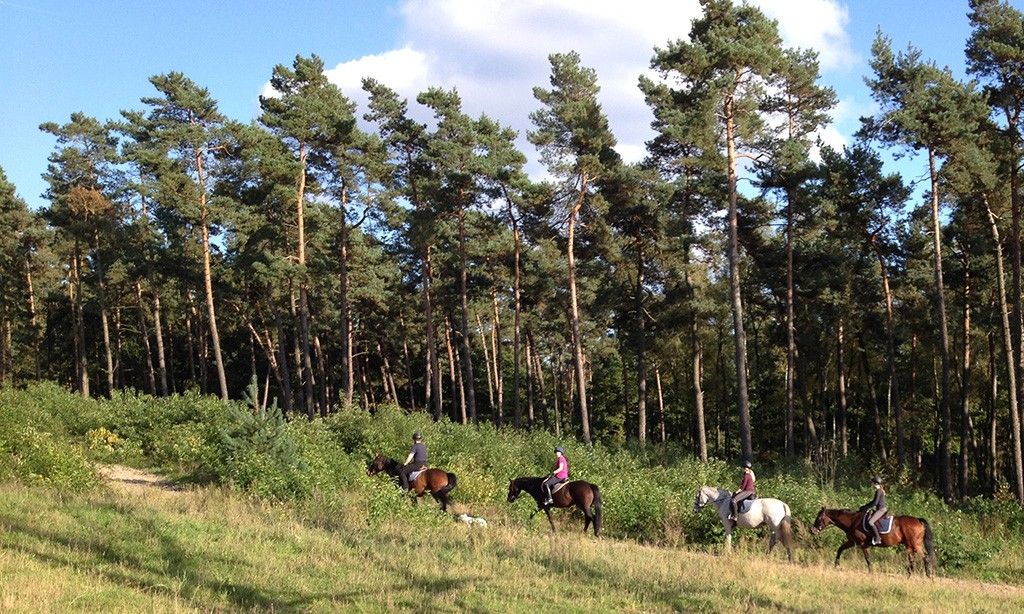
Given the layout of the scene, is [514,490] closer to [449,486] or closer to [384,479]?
[449,486]

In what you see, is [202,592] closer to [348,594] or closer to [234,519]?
[348,594]

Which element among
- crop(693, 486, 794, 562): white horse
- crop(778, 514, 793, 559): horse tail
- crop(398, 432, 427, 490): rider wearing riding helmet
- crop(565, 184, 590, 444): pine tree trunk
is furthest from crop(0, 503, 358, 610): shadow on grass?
crop(565, 184, 590, 444): pine tree trunk

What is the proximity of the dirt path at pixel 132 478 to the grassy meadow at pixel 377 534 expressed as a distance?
0.44m

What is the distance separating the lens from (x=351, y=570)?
1129 centimetres

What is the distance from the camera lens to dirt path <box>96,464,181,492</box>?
18995mm

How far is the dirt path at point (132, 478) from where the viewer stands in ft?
62.3

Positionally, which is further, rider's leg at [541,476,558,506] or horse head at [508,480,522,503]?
horse head at [508,480,522,503]

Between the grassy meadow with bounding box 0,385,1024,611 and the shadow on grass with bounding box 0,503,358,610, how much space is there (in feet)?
0.14

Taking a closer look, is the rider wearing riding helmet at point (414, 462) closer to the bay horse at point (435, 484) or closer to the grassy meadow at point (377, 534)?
the bay horse at point (435, 484)

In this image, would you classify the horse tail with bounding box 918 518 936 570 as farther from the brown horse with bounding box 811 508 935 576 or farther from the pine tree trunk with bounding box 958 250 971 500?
the pine tree trunk with bounding box 958 250 971 500

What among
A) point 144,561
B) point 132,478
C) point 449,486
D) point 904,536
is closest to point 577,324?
point 449,486

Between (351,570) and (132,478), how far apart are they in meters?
11.9

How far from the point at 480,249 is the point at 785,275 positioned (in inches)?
510

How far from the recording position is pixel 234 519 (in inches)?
555
